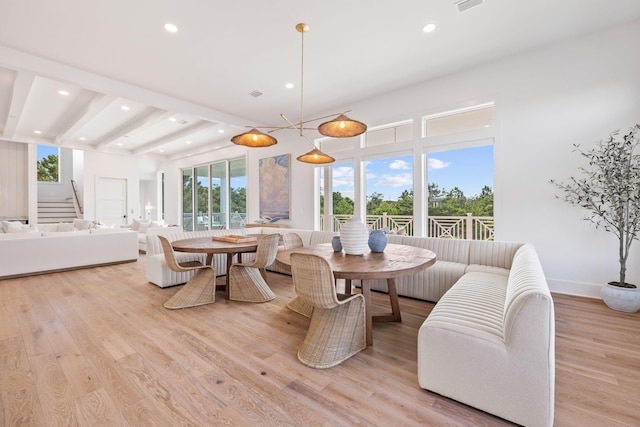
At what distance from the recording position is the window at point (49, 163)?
35.7 ft

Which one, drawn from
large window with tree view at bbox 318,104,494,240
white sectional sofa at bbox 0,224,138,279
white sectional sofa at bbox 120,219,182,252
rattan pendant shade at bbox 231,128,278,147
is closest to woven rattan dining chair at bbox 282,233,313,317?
rattan pendant shade at bbox 231,128,278,147

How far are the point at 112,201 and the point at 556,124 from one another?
39.0 feet

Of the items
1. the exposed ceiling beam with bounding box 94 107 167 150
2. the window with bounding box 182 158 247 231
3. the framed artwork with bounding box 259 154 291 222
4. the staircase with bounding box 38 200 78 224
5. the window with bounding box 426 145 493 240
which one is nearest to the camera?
the window with bounding box 426 145 493 240

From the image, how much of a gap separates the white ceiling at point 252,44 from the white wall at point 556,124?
26cm

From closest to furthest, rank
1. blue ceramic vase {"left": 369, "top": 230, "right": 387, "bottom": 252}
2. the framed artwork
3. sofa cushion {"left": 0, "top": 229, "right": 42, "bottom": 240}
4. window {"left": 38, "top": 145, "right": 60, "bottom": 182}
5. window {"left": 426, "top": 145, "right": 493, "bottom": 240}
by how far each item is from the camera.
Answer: blue ceramic vase {"left": 369, "top": 230, "right": 387, "bottom": 252}
window {"left": 426, "top": 145, "right": 493, "bottom": 240}
sofa cushion {"left": 0, "top": 229, "right": 42, "bottom": 240}
the framed artwork
window {"left": 38, "top": 145, "right": 60, "bottom": 182}

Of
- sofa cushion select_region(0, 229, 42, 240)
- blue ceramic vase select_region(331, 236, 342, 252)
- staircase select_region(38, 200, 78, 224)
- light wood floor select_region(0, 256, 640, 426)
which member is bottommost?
light wood floor select_region(0, 256, 640, 426)

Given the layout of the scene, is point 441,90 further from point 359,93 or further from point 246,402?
point 246,402

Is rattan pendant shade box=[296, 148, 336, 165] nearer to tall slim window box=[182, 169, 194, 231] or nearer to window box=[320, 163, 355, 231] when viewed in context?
window box=[320, 163, 355, 231]

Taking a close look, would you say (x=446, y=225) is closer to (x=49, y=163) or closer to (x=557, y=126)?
(x=557, y=126)

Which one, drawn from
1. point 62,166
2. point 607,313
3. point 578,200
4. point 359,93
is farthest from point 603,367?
point 62,166

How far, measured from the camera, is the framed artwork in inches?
268

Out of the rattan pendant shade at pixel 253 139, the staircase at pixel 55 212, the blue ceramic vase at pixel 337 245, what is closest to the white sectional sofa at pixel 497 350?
the blue ceramic vase at pixel 337 245

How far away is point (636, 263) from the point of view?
10.7 ft

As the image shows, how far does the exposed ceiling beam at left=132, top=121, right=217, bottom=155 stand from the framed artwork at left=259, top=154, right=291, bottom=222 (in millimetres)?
1604
